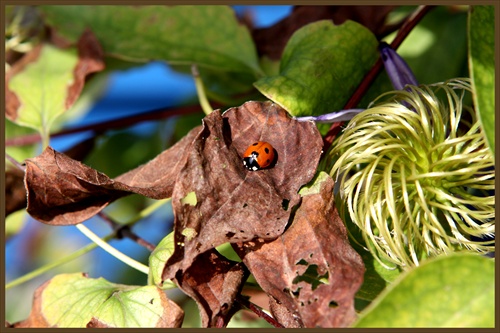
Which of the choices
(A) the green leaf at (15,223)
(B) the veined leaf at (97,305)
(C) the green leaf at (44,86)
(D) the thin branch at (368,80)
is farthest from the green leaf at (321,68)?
(A) the green leaf at (15,223)

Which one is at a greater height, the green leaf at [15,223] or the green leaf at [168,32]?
the green leaf at [168,32]

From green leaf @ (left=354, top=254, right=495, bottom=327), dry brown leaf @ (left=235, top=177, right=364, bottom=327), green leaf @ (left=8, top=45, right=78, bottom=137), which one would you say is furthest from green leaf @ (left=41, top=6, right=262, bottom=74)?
green leaf @ (left=354, top=254, right=495, bottom=327)

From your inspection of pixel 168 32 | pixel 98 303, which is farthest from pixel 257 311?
pixel 168 32

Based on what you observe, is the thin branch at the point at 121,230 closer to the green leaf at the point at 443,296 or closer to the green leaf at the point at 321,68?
the green leaf at the point at 321,68

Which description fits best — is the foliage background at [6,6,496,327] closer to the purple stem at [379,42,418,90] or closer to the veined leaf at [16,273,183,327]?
the purple stem at [379,42,418,90]

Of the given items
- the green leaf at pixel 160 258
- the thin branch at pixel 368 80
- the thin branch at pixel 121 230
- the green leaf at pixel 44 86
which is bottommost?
the thin branch at pixel 121 230
